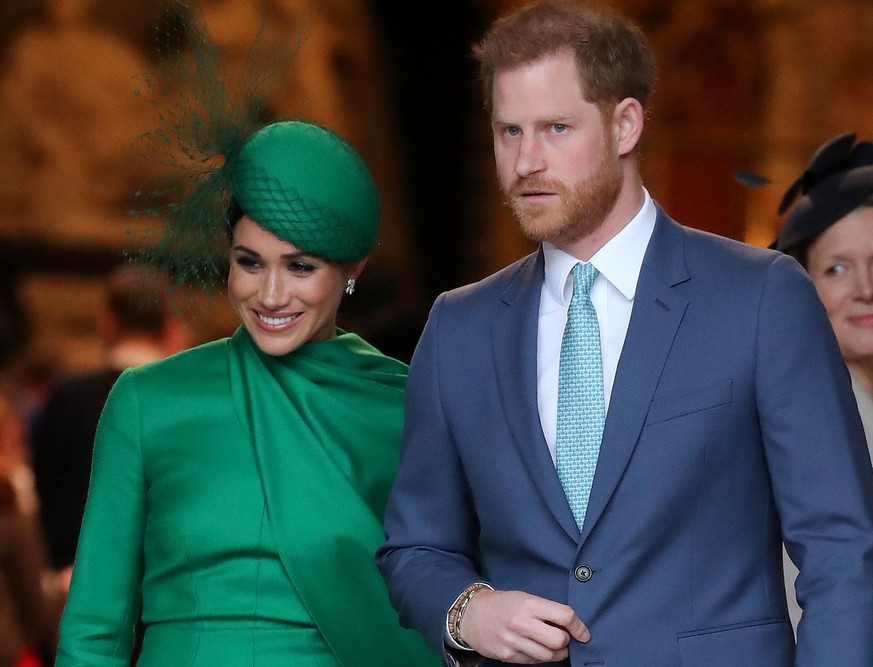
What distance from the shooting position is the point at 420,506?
258 centimetres

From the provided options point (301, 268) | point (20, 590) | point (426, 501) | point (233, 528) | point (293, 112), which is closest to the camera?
point (426, 501)

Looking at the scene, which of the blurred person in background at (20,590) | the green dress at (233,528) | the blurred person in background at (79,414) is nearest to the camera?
the green dress at (233,528)

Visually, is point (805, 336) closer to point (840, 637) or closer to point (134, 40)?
point (840, 637)

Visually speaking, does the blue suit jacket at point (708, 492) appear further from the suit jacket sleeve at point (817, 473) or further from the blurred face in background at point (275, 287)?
the blurred face in background at point (275, 287)

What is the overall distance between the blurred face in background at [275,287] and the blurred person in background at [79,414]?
140 cm

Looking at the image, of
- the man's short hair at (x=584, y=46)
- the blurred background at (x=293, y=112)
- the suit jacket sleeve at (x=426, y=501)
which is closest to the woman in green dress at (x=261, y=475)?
the suit jacket sleeve at (x=426, y=501)

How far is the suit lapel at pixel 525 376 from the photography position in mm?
2351

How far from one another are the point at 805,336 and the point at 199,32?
4.63 feet

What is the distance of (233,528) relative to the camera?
290cm

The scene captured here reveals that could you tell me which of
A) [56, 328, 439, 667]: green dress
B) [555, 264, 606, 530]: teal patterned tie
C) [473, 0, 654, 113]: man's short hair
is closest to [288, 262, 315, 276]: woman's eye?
[56, 328, 439, 667]: green dress

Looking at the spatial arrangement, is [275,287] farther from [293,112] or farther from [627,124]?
[293,112]

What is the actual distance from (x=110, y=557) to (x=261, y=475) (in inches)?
13.0

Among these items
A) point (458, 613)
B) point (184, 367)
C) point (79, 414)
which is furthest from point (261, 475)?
point (79, 414)

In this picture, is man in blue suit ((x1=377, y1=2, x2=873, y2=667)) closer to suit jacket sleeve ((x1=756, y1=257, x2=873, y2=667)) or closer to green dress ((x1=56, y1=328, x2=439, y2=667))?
suit jacket sleeve ((x1=756, y1=257, x2=873, y2=667))
